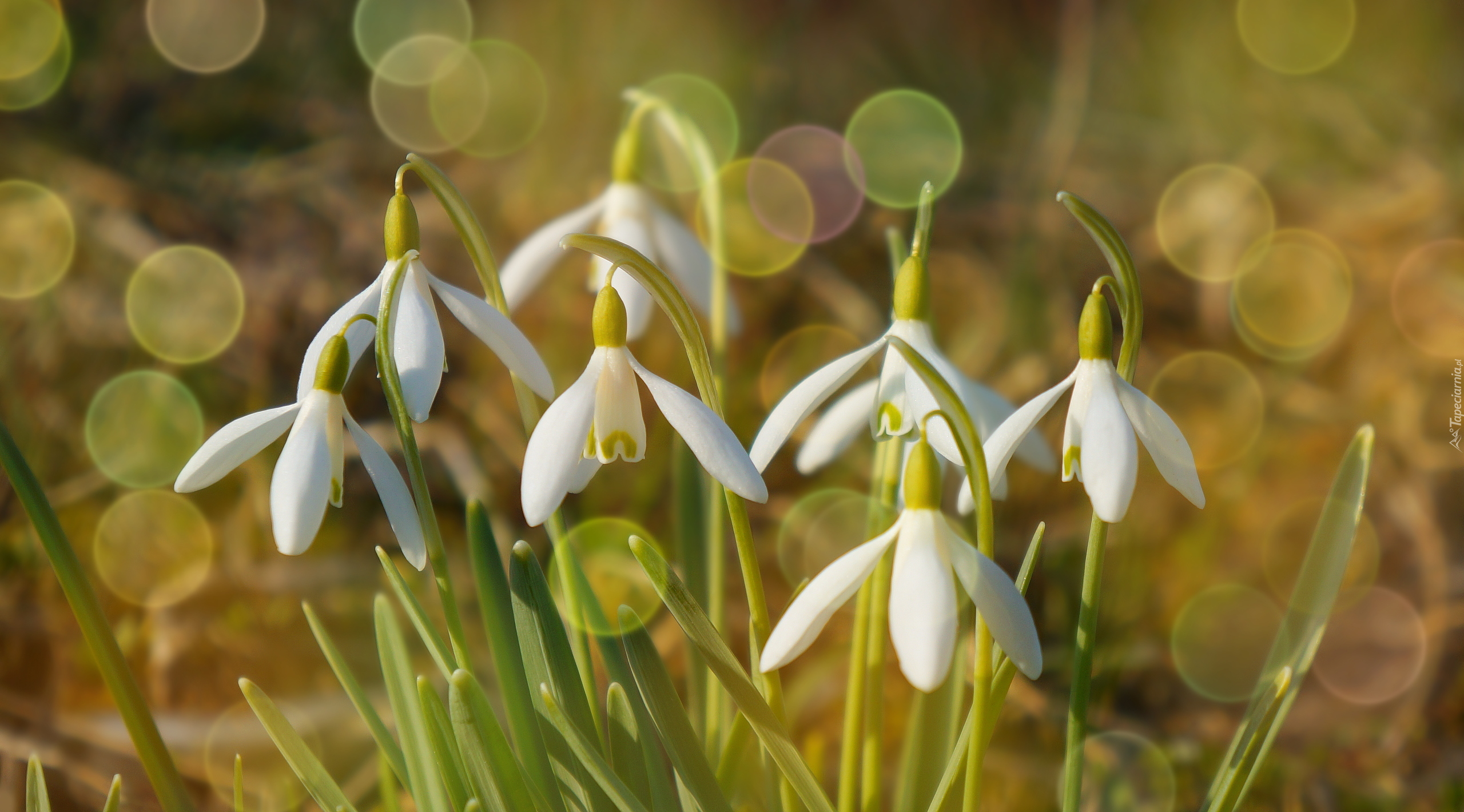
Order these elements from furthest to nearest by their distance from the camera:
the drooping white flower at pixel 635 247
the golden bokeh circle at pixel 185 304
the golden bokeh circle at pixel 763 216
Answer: the golden bokeh circle at pixel 763 216 < the golden bokeh circle at pixel 185 304 < the drooping white flower at pixel 635 247

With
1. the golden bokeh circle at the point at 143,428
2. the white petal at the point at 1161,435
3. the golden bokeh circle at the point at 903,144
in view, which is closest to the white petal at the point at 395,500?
the white petal at the point at 1161,435

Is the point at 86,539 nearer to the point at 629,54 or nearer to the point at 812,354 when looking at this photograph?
the point at 812,354

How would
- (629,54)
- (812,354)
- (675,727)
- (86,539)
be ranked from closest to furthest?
(675,727) < (86,539) < (812,354) < (629,54)

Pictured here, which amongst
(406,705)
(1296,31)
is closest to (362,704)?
(406,705)

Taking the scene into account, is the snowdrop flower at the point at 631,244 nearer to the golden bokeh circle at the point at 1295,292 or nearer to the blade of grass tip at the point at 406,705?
the blade of grass tip at the point at 406,705

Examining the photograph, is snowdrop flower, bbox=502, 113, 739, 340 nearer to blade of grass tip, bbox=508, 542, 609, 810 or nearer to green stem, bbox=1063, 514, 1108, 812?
blade of grass tip, bbox=508, 542, 609, 810

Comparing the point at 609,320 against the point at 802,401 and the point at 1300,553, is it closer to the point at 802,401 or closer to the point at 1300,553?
the point at 802,401

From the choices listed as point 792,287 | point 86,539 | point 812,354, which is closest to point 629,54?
point 792,287
